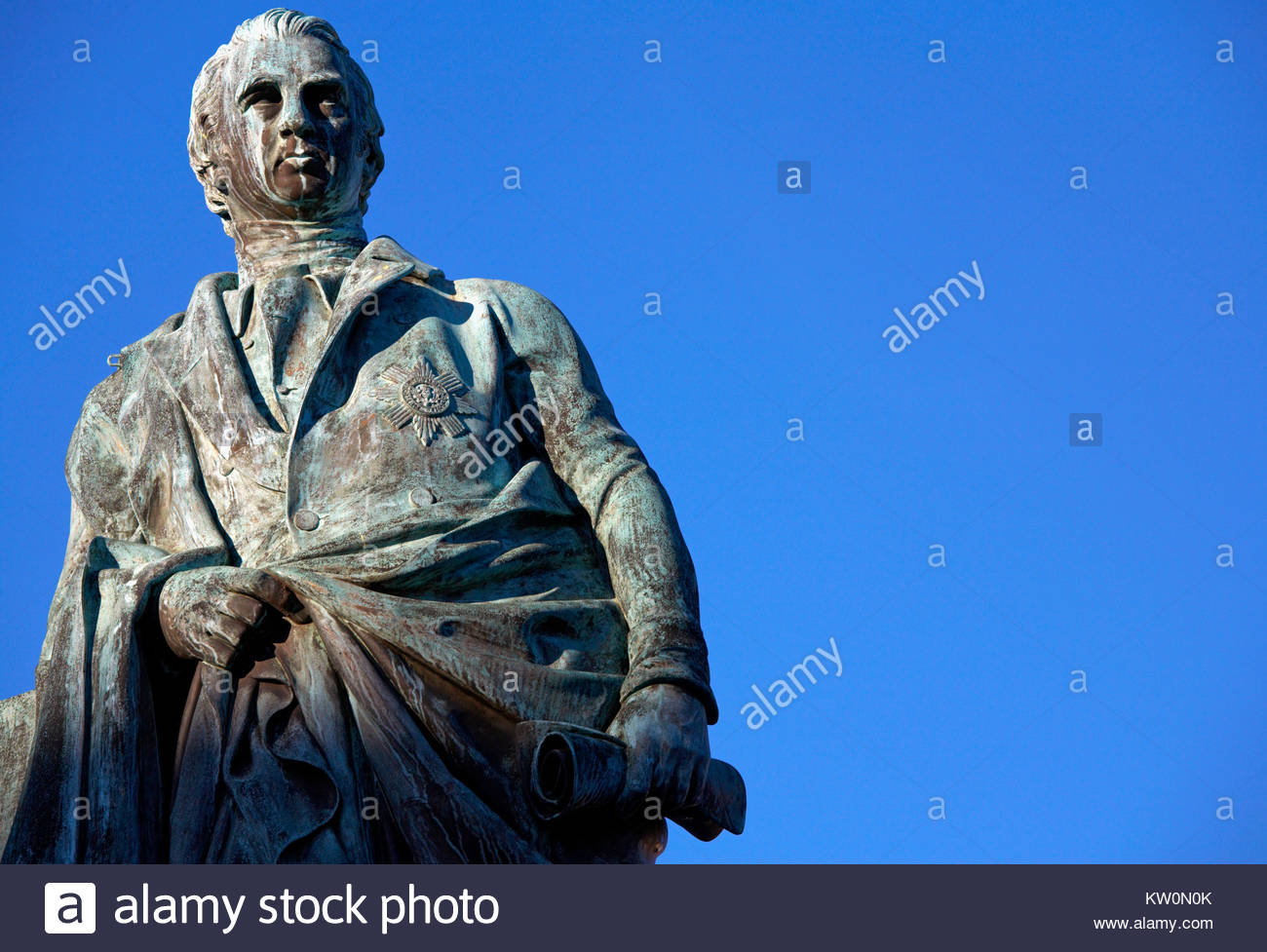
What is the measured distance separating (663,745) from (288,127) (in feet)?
14.4

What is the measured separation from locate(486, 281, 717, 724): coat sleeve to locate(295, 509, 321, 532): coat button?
1.47 m

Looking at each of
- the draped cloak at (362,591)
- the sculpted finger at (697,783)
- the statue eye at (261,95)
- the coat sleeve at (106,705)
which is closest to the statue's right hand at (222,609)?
the draped cloak at (362,591)

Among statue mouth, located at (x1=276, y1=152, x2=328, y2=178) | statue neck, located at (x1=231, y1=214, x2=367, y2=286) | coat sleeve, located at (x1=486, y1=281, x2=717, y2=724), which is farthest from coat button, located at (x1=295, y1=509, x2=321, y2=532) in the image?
statue mouth, located at (x1=276, y1=152, x2=328, y2=178)

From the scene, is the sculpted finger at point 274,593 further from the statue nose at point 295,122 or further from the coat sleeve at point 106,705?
the statue nose at point 295,122

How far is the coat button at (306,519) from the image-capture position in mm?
12711

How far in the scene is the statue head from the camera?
549 inches

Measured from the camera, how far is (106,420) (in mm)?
13844

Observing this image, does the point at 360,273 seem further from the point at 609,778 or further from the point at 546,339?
the point at 609,778

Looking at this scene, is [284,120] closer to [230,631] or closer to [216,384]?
[216,384]

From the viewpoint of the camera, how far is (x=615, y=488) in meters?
13.2

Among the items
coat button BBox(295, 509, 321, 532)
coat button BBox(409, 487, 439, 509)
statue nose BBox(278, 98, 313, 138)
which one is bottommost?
coat button BBox(295, 509, 321, 532)

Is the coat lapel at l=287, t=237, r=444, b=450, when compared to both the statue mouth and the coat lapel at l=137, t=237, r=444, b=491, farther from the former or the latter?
the statue mouth

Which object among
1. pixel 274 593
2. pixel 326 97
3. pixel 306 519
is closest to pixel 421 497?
pixel 306 519

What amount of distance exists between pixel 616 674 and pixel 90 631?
281 centimetres
